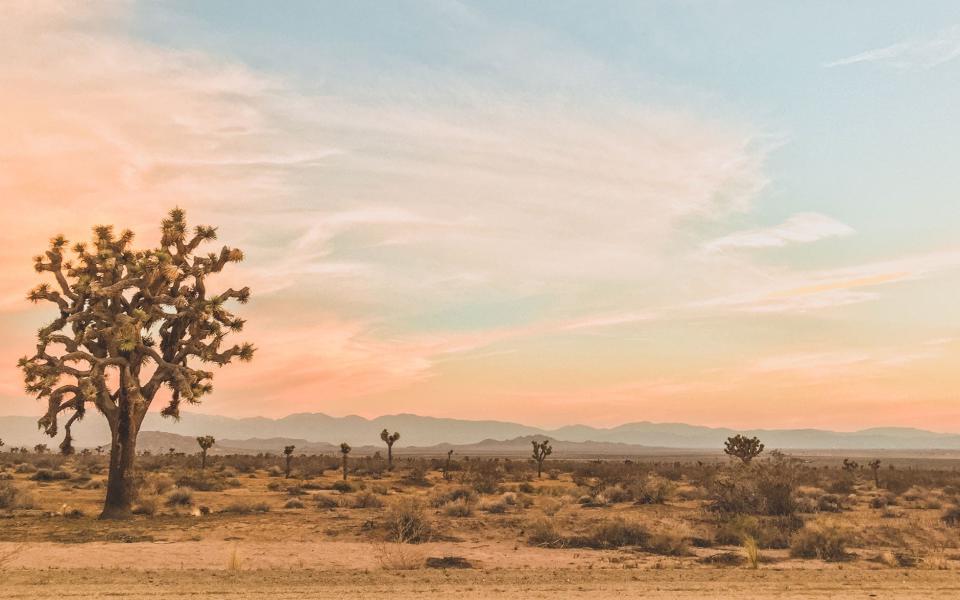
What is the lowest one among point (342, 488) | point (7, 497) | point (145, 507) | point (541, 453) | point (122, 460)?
point (342, 488)

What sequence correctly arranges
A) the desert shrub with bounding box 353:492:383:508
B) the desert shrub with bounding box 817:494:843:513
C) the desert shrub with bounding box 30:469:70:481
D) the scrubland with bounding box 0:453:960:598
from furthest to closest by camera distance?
the desert shrub with bounding box 30:469:70:481
the desert shrub with bounding box 353:492:383:508
the desert shrub with bounding box 817:494:843:513
the scrubland with bounding box 0:453:960:598

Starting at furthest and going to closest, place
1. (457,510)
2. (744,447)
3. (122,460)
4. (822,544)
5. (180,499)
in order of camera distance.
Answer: (744,447)
(180,499)
(457,510)
(122,460)
(822,544)

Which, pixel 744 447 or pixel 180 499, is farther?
pixel 744 447

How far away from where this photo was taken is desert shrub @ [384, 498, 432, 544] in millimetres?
19484

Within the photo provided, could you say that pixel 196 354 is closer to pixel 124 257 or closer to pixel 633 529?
pixel 124 257

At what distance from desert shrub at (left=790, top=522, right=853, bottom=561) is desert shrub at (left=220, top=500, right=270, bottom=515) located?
697 inches

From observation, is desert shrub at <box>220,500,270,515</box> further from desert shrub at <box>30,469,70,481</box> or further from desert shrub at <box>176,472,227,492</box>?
desert shrub at <box>30,469,70,481</box>

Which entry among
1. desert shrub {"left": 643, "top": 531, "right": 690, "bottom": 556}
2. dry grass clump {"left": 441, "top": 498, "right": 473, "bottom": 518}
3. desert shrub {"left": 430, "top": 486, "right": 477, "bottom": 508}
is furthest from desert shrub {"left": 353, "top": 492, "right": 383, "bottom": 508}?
desert shrub {"left": 643, "top": 531, "right": 690, "bottom": 556}

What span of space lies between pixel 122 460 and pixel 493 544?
12224 millimetres

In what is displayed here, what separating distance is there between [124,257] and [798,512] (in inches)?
982

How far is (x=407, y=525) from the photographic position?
65.2 feet

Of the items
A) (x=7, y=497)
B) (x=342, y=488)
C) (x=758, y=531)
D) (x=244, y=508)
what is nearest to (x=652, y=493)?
(x=758, y=531)

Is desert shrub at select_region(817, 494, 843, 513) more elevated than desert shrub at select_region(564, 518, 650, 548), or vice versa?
desert shrub at select_region(564, 518, 650, 548)

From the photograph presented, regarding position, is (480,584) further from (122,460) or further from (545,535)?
(122,460)
